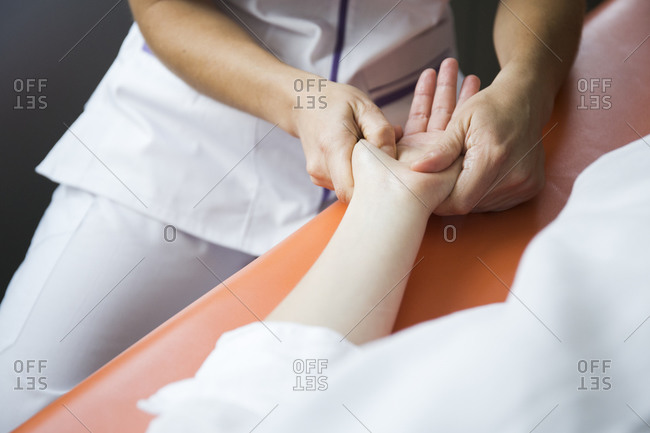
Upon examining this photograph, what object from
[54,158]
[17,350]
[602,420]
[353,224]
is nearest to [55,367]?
[17,350]

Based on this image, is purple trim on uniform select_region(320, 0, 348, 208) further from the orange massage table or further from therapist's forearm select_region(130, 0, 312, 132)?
the orange massage table

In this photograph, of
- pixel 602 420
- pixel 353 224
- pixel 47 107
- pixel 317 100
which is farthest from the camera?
pixel 47 107

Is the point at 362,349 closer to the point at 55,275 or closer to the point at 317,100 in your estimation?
the point at 317,100

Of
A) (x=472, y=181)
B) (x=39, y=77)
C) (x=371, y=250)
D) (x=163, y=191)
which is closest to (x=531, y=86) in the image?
(x=472, y=181)

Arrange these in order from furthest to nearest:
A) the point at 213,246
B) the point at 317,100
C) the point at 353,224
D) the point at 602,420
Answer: the point at 213,246 → the point at 317,100 → the point at 353,224 → the point at 602,420

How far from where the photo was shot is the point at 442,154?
57 centimetres

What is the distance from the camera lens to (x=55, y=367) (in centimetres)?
70

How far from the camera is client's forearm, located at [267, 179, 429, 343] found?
1.53ft

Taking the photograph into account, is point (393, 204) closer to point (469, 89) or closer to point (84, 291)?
point (469, 89)

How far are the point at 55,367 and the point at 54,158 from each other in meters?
0.28

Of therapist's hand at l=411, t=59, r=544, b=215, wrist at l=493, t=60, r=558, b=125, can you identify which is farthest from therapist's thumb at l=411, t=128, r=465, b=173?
wrist at l=493, t=60, r=558, b=125

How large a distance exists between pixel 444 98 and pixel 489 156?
13 centimetres

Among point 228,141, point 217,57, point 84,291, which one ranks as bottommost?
point 84,291

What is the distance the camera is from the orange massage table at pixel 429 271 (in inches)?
18.3
